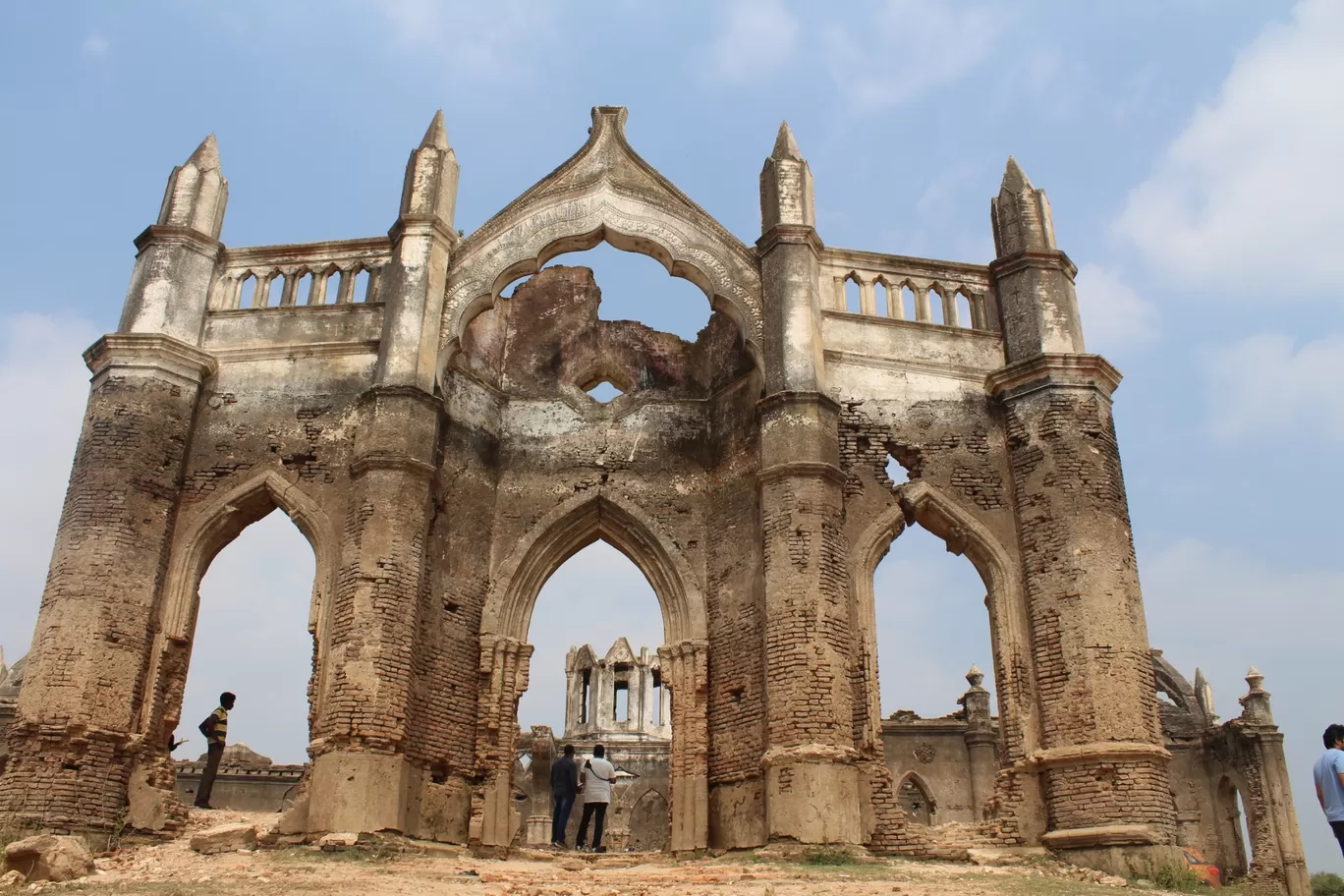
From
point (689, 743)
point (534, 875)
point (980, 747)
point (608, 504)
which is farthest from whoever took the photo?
point (980, 747)

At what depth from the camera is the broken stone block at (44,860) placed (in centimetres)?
938

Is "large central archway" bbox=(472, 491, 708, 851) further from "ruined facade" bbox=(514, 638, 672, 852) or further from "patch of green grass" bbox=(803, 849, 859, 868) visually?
"ruined facade" bbox=(514, 638, 672, 852)

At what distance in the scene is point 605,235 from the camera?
15.9 meters

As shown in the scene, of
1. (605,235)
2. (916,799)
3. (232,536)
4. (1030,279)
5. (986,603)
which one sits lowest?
(916,799)

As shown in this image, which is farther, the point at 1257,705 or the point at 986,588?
the point at 1257,705

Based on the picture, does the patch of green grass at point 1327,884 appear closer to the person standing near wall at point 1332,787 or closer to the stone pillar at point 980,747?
the stone pillar at point 980,747

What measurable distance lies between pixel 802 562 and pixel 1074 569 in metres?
2.94

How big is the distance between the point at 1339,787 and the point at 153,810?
35.0ft

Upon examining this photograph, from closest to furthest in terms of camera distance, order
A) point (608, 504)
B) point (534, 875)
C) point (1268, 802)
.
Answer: point (534, 875)
point (608, 504)
point (1268, 802)

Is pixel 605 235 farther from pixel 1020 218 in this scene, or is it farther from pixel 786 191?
pixel 1020 218

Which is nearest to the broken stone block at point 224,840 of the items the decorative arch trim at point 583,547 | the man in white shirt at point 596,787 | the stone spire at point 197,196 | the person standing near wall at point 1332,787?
the decorative arch trim at point 583,547

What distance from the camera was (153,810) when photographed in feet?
41.0

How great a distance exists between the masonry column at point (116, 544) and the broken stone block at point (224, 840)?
45.2 inches

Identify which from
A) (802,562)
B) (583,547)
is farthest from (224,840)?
(802,562)
